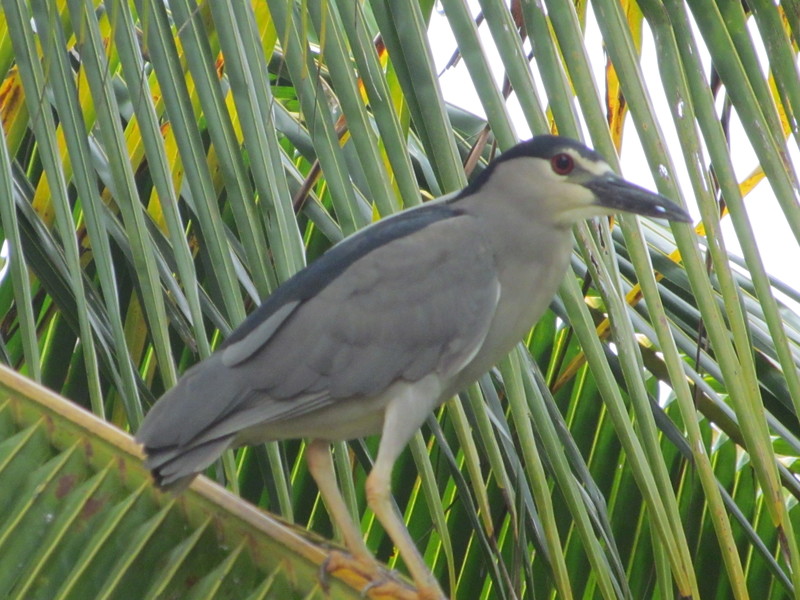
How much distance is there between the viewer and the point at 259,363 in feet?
4.58

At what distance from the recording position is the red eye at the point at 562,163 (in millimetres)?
1445

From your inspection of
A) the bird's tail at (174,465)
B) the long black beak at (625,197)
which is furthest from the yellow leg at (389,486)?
the long black beak at (625,197)

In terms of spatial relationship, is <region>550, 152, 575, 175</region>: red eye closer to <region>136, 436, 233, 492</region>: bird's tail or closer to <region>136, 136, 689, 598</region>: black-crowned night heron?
<region>136, 136, 689, 598</region>: black-crowned night heron

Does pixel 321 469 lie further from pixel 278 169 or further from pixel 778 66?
pixel 778 66

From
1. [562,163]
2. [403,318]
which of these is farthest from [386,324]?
[562,163]

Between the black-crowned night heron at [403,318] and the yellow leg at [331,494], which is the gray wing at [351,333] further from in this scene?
the yellow leg at [331,494]

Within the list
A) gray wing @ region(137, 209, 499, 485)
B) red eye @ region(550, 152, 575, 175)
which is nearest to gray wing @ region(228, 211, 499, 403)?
gray wing @ region(137, 209, 499, 485)

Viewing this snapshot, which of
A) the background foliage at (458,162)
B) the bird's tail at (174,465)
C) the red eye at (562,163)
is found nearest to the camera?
the background foliage at (458,162)

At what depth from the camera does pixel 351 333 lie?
146 centimetres

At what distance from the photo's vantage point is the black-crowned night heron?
1.38 m

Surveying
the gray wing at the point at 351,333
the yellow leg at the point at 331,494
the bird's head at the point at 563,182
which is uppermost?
the bird's head at the point at 563,182

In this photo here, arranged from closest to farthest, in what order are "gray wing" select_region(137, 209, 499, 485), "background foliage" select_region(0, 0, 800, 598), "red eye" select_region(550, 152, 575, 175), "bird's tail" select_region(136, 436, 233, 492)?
"background foliage" select_region(0, 0, 800, 598), "bird's tail" select_region(136, 436, 233, 492), "gray wing" select_region(137, 209, 499, 485), "red eye" select_region(550, 152, 575, 175)

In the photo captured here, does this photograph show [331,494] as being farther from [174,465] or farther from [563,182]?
[563,182]

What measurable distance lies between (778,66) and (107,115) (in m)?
0.73
